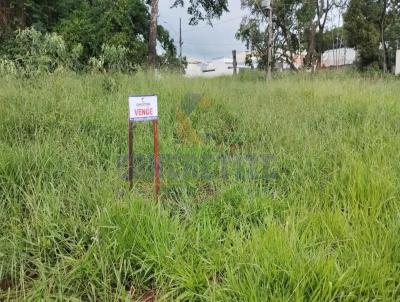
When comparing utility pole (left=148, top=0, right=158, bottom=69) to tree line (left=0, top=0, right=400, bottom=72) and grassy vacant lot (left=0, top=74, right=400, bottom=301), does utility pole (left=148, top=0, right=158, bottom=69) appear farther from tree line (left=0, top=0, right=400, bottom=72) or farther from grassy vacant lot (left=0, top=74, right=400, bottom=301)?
grassy vacant lot (left=0, top=74, right=400, bottom=301)

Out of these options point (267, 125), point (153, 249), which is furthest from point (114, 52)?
point (153, 249)

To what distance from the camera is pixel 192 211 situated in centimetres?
229

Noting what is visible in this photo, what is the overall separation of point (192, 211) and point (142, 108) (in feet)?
2.78

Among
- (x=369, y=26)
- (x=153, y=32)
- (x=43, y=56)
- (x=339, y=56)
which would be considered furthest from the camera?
(x=339, y=56)

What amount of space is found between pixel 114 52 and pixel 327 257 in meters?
5.59

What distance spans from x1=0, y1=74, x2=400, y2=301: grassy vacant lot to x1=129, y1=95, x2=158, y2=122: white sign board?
1.51 feet

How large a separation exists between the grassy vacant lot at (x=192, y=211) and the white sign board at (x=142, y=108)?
0.46 meters

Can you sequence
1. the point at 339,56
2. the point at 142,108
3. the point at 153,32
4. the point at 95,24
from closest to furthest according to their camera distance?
the point at 142,108 < the point at 153,32 < the point at 95,24 < the point at 339,56

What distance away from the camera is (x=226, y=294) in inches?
64.2

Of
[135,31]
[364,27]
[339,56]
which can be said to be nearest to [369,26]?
[364,27]

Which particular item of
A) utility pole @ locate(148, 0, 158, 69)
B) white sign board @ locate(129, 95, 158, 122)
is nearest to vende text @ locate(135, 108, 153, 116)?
white sign board @ locate(129, 95, 158, 122)

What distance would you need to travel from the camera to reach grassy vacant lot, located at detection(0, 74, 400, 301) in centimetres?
169

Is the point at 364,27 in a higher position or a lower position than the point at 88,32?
higher

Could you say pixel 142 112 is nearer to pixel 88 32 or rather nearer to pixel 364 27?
pixel 88 32
